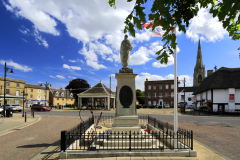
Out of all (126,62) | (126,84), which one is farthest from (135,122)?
(126,62)

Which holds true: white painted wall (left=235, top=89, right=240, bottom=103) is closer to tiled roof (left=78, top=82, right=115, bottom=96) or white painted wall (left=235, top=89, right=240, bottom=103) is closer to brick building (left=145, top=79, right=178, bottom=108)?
tiled roof (left=78, top=82, right=115, bottom=96)

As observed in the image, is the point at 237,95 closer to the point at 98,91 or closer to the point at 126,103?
the point at 98,91

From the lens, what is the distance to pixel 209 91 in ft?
120

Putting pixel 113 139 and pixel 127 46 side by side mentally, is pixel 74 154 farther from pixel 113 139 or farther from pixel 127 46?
pixel 127 46

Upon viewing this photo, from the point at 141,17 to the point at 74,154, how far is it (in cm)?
558

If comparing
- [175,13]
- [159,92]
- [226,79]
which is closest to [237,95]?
[226,79]

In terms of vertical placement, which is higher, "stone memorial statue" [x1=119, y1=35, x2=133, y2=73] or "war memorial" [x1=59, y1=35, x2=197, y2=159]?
"stone memorial statue" [x1=119, y1=35, x2=133, y2=73]

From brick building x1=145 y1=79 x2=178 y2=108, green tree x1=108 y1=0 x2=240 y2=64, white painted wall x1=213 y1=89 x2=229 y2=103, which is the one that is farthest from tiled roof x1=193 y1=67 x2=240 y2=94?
green tree x1=108 y1=0 x2=240 y2=64

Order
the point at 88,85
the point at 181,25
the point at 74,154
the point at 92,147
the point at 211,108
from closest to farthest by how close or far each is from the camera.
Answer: the point at 181,25, the point at 74,154, the point at 92,147, the point at 211,108, the point at 88,85

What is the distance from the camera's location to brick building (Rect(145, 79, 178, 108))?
Answer: 6375 cm

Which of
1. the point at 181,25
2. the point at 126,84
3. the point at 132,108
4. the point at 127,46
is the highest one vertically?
the point at 127,46

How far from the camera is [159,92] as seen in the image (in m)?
65.1

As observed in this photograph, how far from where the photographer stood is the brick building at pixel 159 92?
6375 centimetres

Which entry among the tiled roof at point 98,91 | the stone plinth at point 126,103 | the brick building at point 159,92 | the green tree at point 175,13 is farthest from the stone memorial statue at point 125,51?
the brick building at point 159,92
